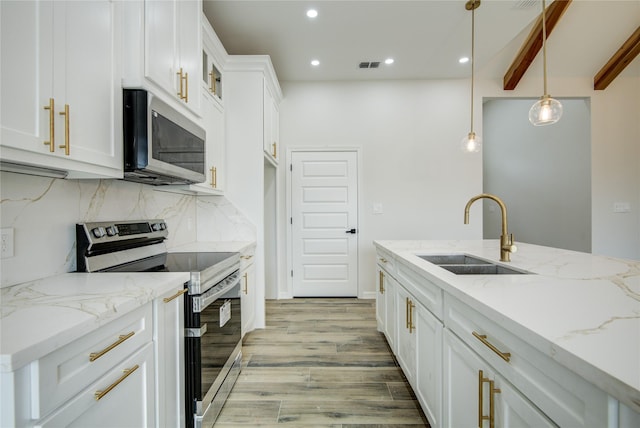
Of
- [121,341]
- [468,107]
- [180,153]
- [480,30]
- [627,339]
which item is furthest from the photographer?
[468,107]

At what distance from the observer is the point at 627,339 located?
2.07ft

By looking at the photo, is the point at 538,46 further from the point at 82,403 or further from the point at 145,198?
the point at 82,403

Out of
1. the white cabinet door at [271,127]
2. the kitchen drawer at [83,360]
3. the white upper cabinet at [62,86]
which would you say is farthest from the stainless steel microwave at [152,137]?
the white cabinet door at [271,127]

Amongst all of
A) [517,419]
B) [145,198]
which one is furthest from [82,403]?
[145,198]

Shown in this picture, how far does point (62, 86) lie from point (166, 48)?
710 mm

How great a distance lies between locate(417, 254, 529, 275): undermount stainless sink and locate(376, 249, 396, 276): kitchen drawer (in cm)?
28

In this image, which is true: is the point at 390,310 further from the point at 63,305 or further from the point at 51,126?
the point at 51,126

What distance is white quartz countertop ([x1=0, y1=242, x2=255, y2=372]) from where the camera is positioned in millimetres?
650

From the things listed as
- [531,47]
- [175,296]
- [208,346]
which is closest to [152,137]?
[175,296]

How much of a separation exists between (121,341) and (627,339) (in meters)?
1.35

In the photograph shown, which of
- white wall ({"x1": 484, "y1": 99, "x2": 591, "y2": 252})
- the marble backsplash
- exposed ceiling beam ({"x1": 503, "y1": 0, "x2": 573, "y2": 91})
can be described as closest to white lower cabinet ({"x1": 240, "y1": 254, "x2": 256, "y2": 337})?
the marble backsplash

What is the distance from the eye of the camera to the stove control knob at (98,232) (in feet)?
4.87

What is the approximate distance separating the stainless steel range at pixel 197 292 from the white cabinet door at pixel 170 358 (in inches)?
2.5

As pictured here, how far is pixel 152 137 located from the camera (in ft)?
4.63
